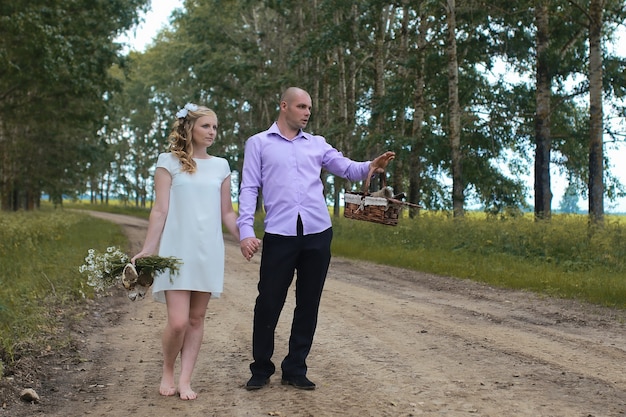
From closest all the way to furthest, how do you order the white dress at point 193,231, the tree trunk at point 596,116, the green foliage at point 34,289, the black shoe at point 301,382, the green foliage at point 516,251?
the white dress at point 193,231 < the black shoe at point 301,382 < the green foliage at point 34,289 < the green foliage at point 516,251 < the tree trunk at point 596,116

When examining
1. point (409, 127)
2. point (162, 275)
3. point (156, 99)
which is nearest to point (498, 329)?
point (162, 275)

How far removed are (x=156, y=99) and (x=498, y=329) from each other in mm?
55857

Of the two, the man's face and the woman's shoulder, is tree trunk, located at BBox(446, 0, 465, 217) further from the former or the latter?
the woman's shoulder

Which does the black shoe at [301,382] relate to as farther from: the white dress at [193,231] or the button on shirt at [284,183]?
the button on shirt at [284,183]

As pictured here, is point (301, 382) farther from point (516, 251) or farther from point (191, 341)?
point (516, 251)

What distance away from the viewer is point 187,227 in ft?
17.1

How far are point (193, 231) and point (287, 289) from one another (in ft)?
2.74

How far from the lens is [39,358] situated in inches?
258

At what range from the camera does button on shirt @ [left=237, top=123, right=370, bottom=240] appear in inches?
211

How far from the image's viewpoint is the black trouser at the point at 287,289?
17.6 ft

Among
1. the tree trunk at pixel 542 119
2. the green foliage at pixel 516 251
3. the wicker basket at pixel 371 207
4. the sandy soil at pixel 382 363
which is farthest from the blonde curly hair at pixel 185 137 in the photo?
the tree trunk at pixel 542 119

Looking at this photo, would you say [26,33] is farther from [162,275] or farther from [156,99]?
[156,99]

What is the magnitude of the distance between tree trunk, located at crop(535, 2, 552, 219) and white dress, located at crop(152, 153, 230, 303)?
53.3ft

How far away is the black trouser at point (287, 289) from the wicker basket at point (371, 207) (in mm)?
264
